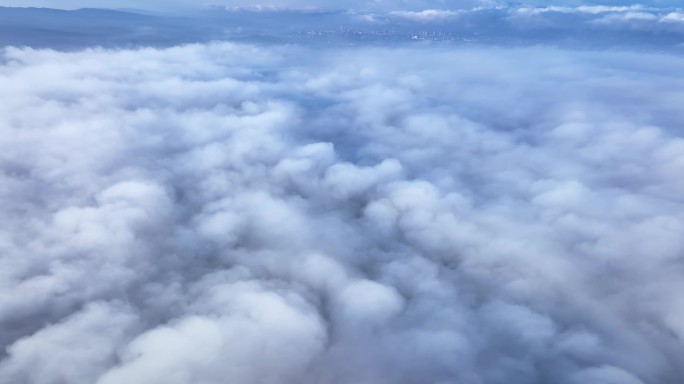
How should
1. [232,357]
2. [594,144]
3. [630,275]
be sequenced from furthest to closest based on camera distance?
1. [594,144]
2. [630,275]
3. [232,357]

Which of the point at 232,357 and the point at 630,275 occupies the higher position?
the point at 630,275

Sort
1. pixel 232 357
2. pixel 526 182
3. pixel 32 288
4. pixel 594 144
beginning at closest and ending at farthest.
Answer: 1. pixel 232 357
2. pixel 32 288
3. pixel 526 182
4. pixel 594 144

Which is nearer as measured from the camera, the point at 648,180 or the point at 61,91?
the point at 648,180

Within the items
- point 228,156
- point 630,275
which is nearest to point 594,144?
point 630,275

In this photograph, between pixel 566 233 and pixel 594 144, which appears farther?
pixel 594 144

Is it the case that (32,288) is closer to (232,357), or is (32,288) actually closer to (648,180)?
(232,357)

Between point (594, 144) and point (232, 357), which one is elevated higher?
point (594, 144)

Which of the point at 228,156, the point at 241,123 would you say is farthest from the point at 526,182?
the point at 241,123

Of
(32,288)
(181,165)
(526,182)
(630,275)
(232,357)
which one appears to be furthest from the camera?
(181,165)

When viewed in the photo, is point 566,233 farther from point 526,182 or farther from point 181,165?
point 181,165
